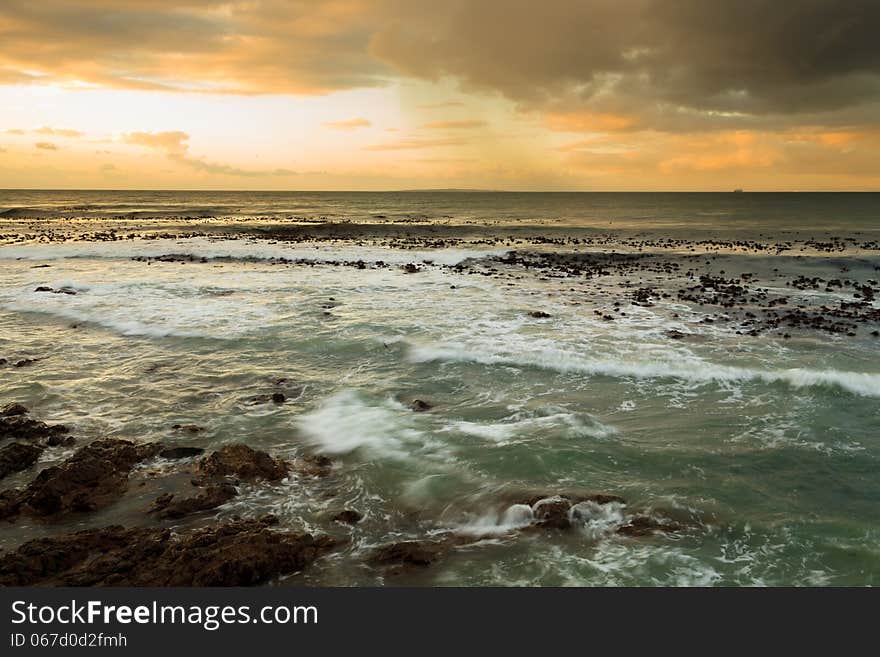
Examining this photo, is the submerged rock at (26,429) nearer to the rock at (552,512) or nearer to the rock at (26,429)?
the rock at (26,429)

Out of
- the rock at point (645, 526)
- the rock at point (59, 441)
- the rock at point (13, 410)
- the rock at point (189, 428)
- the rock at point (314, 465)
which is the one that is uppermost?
the rock at point (13, 410)

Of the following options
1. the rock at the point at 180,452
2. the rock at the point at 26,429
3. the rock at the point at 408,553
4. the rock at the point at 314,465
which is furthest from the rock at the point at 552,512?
the rock at the point at 26,429

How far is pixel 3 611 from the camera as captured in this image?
486 centimetres

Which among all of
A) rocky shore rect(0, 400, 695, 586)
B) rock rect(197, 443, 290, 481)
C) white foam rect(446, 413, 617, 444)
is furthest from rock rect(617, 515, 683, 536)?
rock rect(197, 443, 290, 481)

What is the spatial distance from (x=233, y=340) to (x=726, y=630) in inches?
560

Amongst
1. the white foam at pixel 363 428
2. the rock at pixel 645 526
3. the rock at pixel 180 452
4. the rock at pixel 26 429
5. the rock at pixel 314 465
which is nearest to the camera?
the rock at pixel 645 526

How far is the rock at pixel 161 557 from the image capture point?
19.4 feet

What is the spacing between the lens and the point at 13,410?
34.2ft

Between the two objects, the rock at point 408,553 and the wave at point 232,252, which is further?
the wave at point 232,252

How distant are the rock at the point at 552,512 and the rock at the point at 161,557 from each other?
2.72 meters

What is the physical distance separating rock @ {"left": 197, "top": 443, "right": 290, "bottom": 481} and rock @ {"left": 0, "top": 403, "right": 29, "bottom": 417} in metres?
4.60

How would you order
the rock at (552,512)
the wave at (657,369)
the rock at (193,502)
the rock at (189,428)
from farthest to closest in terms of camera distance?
the wave at (657,369), the rock at (189,428), the rock at (193,502), the rock at (552,512)

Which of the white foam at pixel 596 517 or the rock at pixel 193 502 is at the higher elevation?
the white foam at pixel 596 517

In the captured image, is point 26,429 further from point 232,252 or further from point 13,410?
point 232,252
